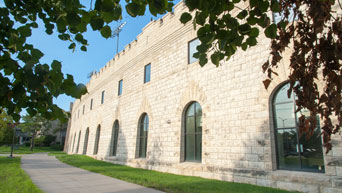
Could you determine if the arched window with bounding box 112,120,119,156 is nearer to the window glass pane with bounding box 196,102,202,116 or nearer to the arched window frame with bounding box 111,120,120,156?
the arched window frame with bounding box 111,120,120,156

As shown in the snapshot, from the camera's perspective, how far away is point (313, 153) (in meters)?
6.25

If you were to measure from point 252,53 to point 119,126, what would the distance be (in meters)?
10.7

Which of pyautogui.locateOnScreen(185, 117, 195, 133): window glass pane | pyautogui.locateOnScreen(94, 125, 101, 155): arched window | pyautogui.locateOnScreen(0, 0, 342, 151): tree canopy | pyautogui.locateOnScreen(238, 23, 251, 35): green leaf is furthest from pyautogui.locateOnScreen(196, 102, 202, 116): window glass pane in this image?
pyautogui.locateOnScreen(94, 125, 101, 155): arched window

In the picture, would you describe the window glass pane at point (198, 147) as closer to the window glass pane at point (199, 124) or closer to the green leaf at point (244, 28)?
the window glass pane at point (199, 124)

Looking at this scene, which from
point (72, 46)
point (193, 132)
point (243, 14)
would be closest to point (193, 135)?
point (193, 132)

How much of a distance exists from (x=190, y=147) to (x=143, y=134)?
159 inches

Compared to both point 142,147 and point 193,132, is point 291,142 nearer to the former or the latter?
point 193,132

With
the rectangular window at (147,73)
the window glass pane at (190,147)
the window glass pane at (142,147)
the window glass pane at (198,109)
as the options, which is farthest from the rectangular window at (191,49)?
the window glass pane at (142,147)

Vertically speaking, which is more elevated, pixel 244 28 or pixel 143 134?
pixel 244 28

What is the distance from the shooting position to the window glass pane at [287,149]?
6.62 m

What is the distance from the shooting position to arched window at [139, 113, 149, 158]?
12.6 m

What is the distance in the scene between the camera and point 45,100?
2.23 meters

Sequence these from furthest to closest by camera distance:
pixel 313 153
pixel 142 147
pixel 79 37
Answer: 1. pixel 142 147
2. pixel 313 153
3. pixel 79 37

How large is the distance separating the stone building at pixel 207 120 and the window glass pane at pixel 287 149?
3 cm
